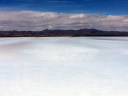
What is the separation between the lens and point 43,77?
3.84 meters

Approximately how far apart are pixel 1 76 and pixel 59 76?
1046 millimetres

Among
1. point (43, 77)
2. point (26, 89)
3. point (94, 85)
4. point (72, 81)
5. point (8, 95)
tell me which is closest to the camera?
point (8, 95)

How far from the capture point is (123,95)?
9.20 feet

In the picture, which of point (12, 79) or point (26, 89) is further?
point (12, 79)

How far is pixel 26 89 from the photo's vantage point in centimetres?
A: 306

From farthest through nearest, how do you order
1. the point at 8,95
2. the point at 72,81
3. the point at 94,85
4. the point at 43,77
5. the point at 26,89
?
the point at 43,77
the point at 72,81
the point at 94,85
the point at 26,89
the point at 8,95

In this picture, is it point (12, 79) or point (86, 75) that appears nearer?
point (12, 79)

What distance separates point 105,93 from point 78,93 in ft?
1.18

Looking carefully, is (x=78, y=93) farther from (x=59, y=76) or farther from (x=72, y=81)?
(x=59, y=76)

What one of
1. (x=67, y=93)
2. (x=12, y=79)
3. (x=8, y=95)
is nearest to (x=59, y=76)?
(x=12, y=79)

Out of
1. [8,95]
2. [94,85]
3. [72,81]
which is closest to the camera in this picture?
[8,95]

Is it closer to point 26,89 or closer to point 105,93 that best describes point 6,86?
point 26,89

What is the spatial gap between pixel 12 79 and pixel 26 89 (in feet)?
2.40

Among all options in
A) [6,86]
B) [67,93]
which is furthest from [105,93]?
[6,86]
